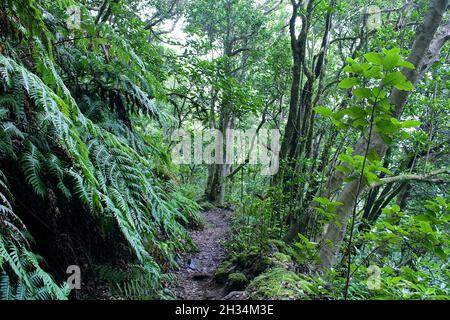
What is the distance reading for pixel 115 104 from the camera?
3945 mm

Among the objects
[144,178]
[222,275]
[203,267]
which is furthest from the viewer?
[203,267]

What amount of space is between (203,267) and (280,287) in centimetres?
248

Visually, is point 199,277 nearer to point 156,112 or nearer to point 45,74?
point 156,112

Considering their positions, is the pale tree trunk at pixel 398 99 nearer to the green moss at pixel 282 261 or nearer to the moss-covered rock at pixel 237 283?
the green moss at pixel 282 261

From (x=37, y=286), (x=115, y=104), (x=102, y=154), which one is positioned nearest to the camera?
(x=37, y=286)

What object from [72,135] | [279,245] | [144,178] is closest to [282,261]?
[279,245]

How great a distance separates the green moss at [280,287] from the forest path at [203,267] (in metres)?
0.74

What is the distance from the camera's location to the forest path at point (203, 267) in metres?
3.95

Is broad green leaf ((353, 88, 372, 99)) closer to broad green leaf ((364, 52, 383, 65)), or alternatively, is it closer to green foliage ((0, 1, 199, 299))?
broad green leaf ((364, 52, 383, 65))

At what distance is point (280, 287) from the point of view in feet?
9.29

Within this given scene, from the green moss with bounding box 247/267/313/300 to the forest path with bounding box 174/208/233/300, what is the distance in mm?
740

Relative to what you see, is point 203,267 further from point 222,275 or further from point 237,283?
point 237,283

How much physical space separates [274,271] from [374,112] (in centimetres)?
226
